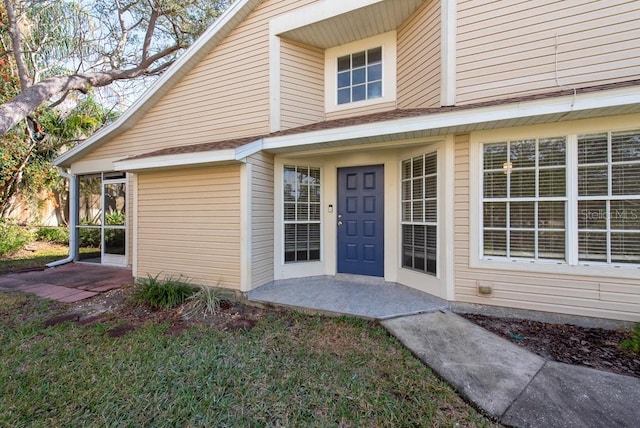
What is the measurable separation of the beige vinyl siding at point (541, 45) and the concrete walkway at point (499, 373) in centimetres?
315

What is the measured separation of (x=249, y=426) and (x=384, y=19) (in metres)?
6.05

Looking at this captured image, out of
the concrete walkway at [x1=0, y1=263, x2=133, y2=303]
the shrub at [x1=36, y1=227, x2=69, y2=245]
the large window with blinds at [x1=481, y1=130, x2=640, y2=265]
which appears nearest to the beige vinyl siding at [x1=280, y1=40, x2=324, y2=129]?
Answer: the large window with blinds at [x1=481, y1=130, x2=640, y2=265]

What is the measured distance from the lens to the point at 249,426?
1972mm

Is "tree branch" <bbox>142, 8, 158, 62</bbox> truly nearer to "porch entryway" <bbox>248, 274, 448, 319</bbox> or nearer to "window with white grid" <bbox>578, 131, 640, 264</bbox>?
"porch entryway" <bbox>248, 274, 448, 319</bbox>

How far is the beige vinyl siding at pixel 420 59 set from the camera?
4.36m

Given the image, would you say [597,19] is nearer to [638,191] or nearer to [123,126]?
[638,191]

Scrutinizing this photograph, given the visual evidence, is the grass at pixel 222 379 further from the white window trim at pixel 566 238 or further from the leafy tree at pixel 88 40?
the leafy tree at pixel 88 40

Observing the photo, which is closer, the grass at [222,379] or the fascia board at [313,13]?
the grass at [222,379]

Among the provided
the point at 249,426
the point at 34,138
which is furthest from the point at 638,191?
the point at 34,138

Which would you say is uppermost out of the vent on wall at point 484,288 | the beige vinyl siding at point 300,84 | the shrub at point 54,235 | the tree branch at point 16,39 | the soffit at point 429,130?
the tree branch at point 16,39

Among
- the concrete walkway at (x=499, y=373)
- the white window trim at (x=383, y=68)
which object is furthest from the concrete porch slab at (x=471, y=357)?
the white window trim at (x=383, y=68)

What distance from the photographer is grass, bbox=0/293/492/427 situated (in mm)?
2059

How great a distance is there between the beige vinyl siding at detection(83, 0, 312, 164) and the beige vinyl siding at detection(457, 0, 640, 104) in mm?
3109

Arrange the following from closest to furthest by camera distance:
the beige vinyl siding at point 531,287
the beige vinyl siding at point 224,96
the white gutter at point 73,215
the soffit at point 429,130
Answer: the soffit at point 429,130, the beige vinyl siding at point 531,287, the beige vinyl siding at point 224,96, the white gutter at point 73,215
